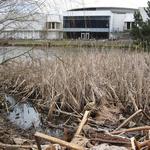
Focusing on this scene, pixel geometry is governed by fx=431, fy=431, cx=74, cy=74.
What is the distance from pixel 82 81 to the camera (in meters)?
10.5

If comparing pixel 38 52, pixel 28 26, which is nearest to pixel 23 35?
pixel 28 26

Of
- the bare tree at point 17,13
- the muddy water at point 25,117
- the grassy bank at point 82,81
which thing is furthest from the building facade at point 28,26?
the muddy water at point 25,117

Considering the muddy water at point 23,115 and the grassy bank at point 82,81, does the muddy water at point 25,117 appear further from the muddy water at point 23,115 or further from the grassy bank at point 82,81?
the grassy bank at point 82,81

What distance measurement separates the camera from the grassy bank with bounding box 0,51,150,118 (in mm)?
10031

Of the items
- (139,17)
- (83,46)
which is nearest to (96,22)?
(139,17)

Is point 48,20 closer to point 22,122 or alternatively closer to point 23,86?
point 22,122

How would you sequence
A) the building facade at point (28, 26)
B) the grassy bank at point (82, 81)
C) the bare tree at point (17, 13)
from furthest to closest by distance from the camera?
the grassy bank at point (82, 81) < the building facade at point (28, 26) < the bare tree at point (17, 13)

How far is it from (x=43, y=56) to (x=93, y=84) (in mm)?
1698

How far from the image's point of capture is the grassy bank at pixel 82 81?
10031mm

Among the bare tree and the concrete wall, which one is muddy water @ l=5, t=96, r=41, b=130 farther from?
the bare tree

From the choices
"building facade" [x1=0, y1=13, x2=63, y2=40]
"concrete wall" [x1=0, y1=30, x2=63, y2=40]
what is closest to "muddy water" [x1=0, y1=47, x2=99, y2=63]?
"concrete wall" [x1=0, y1=30, x2=63, y2=40]

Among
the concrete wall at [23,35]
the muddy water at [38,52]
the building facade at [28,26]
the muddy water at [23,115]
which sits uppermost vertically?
the building facade at [28,26]

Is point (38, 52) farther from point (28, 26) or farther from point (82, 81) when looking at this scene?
point (28, 26)

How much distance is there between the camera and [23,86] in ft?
39.6
